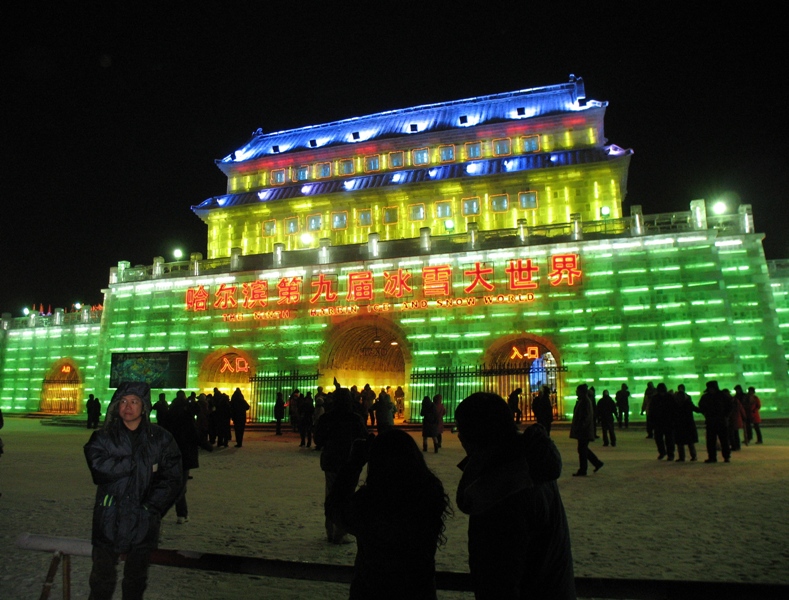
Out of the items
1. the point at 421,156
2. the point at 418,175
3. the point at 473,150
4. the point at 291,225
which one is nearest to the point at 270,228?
the point at 291,225

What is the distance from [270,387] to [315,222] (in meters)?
10.3

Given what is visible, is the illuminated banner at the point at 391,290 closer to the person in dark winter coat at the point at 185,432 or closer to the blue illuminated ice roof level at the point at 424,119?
the blue illuminated ice roof level at the point at 424,119

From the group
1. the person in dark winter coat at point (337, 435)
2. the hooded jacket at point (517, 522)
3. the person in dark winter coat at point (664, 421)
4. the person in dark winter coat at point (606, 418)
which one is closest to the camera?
the hooded jacket at point (517, 522)

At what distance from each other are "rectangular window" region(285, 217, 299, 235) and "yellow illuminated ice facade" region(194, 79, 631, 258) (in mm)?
58

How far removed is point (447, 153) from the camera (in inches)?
1222


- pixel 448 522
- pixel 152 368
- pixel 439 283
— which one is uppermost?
pixel 439 283

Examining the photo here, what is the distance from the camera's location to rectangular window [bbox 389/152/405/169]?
31.6 meters

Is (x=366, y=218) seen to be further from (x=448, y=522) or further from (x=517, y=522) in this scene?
(x=517, y=522)

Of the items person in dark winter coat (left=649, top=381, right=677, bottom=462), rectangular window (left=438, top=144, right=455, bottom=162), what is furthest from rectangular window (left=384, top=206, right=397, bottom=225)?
person in dark winter coat (left=649, top=381, right=677, bottom=462)

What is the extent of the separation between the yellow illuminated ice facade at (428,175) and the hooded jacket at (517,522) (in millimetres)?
25583

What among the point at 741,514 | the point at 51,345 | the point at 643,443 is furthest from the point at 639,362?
the point at 51,345

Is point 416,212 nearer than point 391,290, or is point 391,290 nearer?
point 391,290

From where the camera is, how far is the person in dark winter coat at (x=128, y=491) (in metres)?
3.41

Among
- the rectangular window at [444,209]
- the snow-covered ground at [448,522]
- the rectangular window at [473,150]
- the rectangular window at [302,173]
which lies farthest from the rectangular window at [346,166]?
the snow-covered ground at [448,522]
